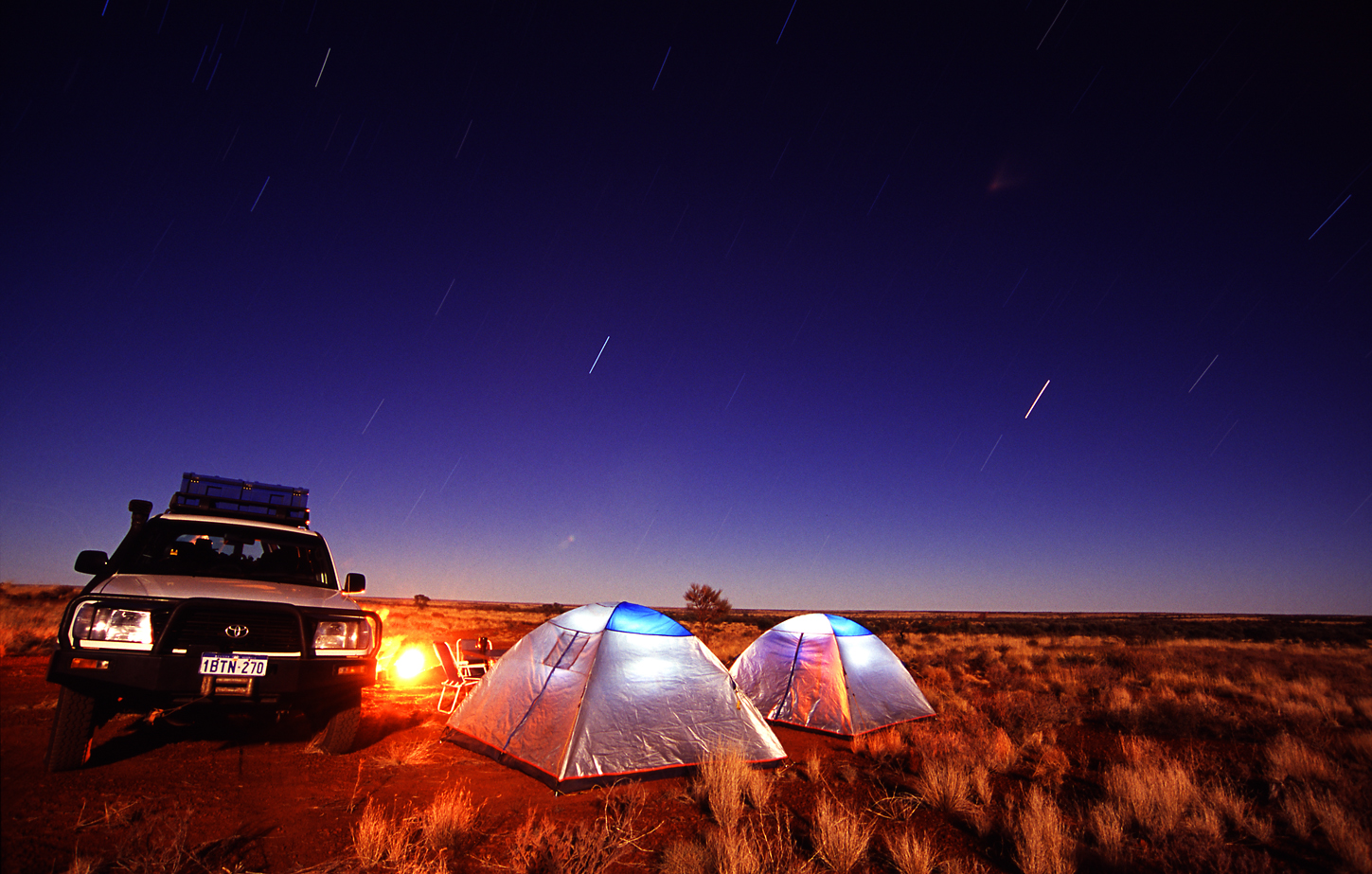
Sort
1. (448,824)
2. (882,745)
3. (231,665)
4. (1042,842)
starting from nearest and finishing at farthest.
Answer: (448,824) → (1042,842) → (231,665) → (882,745)

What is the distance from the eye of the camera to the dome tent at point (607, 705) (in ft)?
22.4

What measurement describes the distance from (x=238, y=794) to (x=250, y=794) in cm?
10

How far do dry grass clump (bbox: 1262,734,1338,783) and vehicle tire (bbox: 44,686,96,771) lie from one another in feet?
41.1

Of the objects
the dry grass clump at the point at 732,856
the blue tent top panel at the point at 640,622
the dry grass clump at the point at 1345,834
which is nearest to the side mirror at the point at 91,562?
the blue tent top panel at the point at 640,622

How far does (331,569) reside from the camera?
780 centimetres

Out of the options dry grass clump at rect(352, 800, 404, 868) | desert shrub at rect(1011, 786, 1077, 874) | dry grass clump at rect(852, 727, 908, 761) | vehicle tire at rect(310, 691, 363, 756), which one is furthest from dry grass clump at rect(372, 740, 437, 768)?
desert shrub at rect(1011, 786, 1077, 874)

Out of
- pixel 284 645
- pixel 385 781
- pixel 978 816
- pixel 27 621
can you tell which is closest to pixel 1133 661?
pixel 978 816

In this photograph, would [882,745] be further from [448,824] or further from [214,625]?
[214,625]

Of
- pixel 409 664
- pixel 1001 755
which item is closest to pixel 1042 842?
pixel 1001 755

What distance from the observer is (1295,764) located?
7.48 m

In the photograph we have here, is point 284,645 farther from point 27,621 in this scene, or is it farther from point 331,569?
point 27,621

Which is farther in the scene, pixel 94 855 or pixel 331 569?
pixel 331 569

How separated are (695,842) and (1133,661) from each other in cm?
2025

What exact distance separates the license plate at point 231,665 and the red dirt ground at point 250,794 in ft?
3.40
